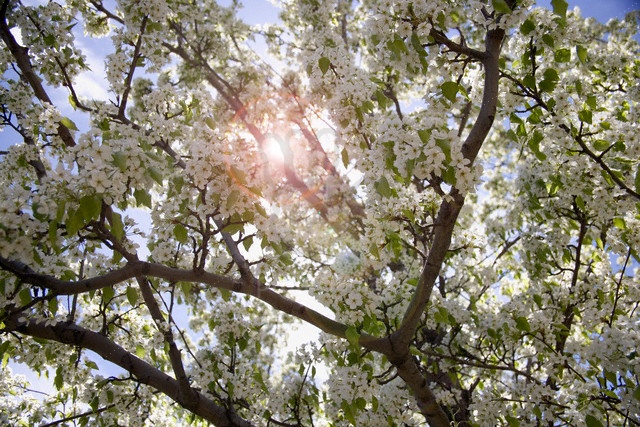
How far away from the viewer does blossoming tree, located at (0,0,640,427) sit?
310 cm

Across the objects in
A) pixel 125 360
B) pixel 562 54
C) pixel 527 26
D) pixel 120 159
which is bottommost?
pixel 125 360

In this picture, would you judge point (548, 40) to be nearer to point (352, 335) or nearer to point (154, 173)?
point (352, 335)

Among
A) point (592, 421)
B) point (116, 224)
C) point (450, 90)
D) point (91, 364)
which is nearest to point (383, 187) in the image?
point (450, 90)

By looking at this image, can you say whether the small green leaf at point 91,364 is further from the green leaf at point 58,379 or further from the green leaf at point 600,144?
the green leaf at point 600,144

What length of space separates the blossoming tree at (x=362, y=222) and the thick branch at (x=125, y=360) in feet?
0.05

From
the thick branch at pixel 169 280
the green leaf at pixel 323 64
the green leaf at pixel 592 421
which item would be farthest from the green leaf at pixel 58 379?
the green leaf at pixel 592 421

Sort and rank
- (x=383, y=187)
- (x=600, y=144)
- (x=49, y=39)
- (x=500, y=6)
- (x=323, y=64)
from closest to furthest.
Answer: (x=500, y=6), (x=383, y=187), (x=323, y=64), (x=600, y=144), (x=49, y=39)

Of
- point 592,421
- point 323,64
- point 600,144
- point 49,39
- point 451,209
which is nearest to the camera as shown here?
point 451,209

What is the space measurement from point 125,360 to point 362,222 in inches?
110

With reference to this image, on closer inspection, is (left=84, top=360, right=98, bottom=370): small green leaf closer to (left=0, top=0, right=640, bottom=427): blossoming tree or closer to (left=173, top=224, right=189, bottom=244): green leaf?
(left=0, top=0, right=640, bottom=427): blossoming tree

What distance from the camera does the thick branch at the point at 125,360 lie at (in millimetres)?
4066

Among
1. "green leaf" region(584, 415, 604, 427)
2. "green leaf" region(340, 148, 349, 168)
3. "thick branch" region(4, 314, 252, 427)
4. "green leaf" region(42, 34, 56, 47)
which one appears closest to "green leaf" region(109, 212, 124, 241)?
"thick branch" region(4, 314, 252, 427)

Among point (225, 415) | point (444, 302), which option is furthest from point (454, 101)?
point (225, 415)

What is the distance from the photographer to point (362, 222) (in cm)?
504
